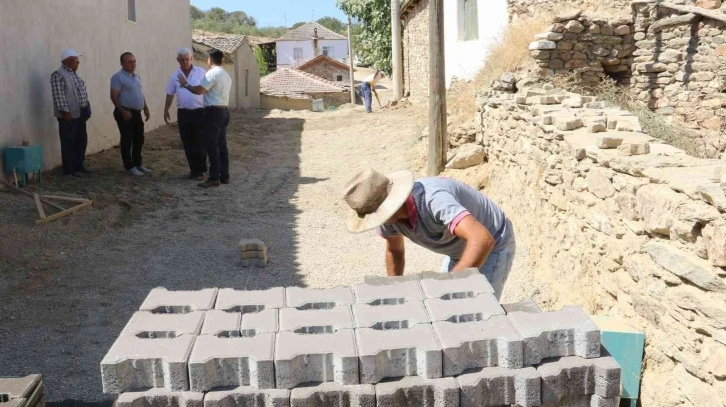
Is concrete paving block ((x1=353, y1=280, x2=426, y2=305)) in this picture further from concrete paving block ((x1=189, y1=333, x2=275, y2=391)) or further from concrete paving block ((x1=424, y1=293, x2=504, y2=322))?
concrete paving block ((x1=189, y1=333, x2=275, y2=391))

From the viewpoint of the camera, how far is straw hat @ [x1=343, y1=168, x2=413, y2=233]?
332cm

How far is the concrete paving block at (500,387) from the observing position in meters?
2.29

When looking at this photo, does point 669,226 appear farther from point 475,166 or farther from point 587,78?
point 587,78

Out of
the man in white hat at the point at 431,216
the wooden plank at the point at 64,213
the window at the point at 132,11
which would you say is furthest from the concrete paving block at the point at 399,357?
the window at the point at 132,11

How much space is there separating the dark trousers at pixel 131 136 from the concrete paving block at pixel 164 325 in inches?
294

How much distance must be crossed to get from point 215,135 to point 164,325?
22.6 ft

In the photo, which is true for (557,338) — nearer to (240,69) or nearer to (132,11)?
(132,11)

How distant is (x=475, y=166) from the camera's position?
972 cm

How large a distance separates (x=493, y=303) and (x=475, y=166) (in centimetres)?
723

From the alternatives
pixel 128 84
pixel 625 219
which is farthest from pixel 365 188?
pixel 128 84

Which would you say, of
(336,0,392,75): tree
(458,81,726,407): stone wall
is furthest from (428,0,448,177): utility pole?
(336,0,392,75): tree

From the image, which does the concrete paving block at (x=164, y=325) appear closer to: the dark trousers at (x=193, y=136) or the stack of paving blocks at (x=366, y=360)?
the stack of paving blocks at (x=366, y=360)

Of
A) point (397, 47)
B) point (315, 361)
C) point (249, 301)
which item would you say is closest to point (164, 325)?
point (249, 301)

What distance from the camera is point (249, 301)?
2.73m
